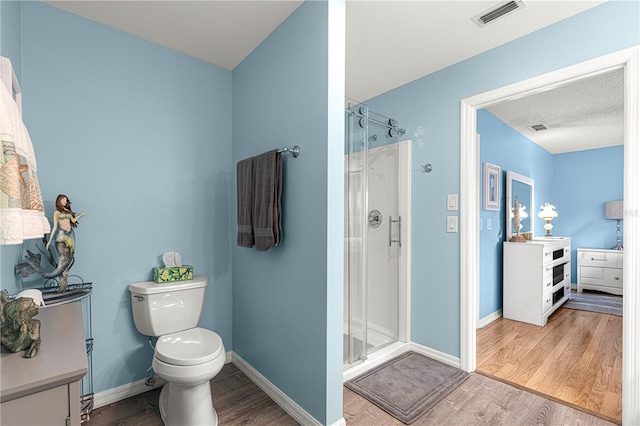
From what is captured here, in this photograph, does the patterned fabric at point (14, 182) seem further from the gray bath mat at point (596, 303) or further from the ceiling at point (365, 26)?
the gray bath mat at point (596, 303)

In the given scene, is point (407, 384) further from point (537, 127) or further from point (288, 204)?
point (537, 127)

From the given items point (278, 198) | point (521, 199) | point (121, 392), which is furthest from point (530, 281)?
point (121, 392)

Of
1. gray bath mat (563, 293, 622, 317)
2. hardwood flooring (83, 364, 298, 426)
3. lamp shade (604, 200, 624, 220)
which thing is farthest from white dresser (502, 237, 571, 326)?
hardwood flooring (83, 364, 298, 426)

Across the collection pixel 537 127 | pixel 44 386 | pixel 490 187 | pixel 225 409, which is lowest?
pixel 225 409

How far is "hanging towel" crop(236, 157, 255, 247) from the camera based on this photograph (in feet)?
7.08

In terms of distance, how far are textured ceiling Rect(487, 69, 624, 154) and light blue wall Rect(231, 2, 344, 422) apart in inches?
82.2

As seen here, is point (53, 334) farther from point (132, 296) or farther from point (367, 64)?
point (367, 64)

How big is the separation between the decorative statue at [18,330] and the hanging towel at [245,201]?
1302 millimetres

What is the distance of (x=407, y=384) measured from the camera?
2.25 m

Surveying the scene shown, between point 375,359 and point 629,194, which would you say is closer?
point 629,194

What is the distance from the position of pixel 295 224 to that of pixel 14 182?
4.20ft

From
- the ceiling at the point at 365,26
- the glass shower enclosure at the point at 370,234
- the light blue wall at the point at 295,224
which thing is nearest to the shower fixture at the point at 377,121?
the glass shower enclosure at the point at 370,234

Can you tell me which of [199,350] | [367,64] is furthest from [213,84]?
[199,350]

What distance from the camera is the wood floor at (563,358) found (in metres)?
2.12
